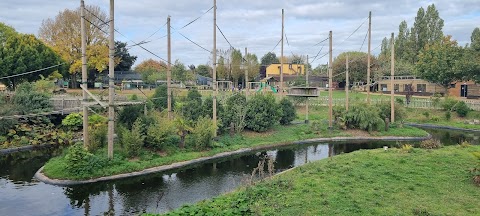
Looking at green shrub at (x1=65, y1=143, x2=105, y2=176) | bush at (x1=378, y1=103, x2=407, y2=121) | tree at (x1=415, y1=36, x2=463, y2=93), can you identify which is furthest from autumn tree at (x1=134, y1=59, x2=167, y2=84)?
tree at (x1=415, y1=36, x2=463, y2=93)

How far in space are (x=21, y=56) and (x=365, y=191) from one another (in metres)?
35.7

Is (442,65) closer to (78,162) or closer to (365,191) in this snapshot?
(365,191)

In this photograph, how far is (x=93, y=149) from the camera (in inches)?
755

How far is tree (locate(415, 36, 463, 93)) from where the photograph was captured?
39969 mm

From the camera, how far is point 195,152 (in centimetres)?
2178

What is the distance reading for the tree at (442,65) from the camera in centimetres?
3997

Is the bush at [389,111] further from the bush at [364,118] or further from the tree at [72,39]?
the tree at [72,39]

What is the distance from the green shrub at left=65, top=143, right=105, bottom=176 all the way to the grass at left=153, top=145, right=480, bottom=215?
6.97m

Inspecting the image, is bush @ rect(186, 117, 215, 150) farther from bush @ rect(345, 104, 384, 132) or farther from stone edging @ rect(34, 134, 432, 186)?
bush @ rect(345, 104, 384, 132)

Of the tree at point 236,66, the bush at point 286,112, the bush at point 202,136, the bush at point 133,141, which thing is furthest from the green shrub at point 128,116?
the tree at point 236,66

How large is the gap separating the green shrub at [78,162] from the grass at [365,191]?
697cm

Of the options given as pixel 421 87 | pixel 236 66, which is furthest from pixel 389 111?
pixel 236 66

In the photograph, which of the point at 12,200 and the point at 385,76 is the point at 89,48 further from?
the point at 385,76

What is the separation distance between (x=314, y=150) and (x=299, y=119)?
10.1m
